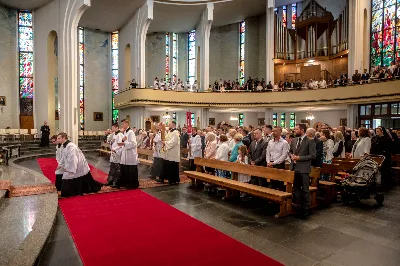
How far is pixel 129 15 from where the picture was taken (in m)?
22.0

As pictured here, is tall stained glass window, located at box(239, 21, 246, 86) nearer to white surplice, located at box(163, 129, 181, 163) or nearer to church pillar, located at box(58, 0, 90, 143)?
church pillar, located at box(58, 0, 90, 143)

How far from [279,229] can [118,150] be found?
4532 millimetres

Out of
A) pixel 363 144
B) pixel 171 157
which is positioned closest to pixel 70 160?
pixel 171 157

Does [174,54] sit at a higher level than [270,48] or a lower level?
higher

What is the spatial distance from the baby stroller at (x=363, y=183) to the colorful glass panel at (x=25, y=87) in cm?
2201

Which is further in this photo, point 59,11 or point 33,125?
point 33,125

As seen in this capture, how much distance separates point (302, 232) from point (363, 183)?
2254 millimetres

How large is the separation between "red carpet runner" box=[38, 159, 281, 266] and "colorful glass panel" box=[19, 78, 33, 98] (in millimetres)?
18576

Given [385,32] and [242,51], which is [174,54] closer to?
[242,51]

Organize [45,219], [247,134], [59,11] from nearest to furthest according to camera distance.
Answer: [45,219]
[247,134]
[59,11]

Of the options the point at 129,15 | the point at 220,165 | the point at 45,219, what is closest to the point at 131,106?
the point at 129,15

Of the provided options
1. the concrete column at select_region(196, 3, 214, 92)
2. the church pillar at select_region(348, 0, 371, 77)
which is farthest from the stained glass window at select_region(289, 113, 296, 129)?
the concrete column at select_region(196, 3, 214, 92)

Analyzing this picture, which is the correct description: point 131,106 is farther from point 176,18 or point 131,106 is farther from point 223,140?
point 223,140

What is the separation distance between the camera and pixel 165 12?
71.3 ft
